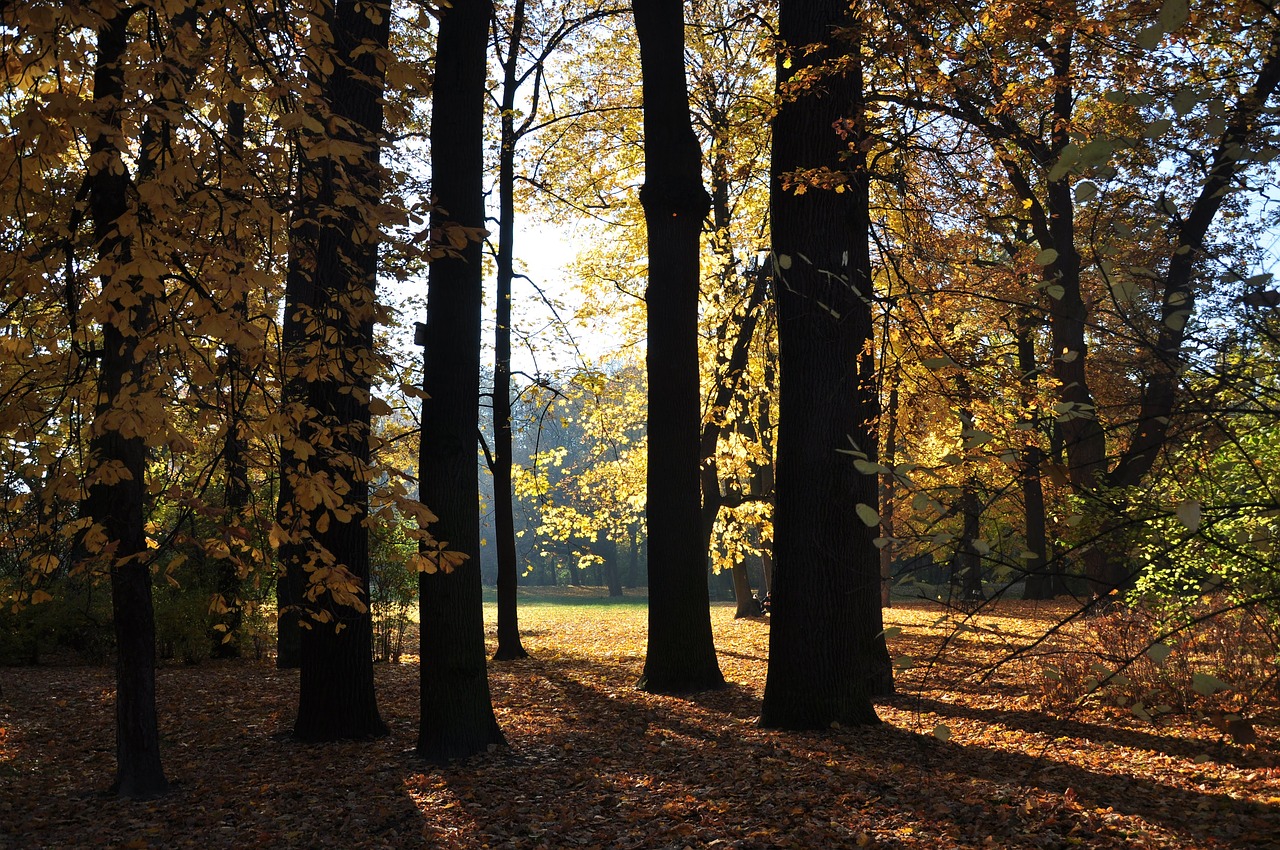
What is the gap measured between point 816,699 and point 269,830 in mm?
3769

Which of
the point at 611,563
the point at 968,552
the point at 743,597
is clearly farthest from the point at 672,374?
the point at 611,563

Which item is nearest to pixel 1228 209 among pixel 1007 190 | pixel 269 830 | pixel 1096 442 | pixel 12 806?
pixel 1096 442

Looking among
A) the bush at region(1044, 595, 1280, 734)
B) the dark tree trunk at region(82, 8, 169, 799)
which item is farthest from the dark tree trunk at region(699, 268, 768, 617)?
the dark tree trunk at region(82, 8, 169, 799)

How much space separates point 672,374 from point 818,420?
2.83 m

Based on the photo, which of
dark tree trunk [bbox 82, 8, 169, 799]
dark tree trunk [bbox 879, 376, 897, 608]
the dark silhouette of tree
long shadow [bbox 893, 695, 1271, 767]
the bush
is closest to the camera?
dark tree trunk [bbox 82, 8, 169, 799]

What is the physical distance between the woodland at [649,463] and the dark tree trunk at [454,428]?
0.03m

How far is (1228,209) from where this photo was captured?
14992 millimetres

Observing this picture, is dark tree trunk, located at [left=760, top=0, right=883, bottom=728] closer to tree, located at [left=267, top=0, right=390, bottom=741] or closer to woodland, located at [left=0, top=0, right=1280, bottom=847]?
woodland, located at [left=0, top=0, right=1280, bottom=847]

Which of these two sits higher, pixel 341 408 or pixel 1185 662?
pixel 341 408

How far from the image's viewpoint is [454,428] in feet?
22.6

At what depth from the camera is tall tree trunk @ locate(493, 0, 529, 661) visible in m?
13.6

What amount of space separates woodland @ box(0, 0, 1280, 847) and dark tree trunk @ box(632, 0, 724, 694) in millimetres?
49

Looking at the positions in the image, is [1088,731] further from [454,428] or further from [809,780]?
[454,428]

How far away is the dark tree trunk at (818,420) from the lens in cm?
689
